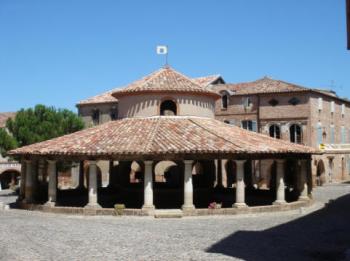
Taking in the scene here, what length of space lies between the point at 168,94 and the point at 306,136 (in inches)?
915

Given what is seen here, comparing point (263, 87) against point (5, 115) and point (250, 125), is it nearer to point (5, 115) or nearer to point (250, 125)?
point (250, 125)

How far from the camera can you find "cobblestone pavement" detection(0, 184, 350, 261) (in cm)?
1383

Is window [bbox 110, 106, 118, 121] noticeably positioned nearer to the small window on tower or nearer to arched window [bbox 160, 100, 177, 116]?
the small window on tower

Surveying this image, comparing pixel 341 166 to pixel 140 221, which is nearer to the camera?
pixel 140 221

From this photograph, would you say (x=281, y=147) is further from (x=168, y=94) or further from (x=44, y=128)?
(x=44, y=128)

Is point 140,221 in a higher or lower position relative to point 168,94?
lower

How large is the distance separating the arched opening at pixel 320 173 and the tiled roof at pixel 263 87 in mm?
8085

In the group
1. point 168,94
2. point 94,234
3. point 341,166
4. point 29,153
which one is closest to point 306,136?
point 341,166

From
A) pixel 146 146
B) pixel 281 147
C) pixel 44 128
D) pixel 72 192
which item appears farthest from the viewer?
pixel 44 128

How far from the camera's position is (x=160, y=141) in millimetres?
23062

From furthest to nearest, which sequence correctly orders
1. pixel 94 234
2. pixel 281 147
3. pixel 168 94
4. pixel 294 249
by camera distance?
pixel 168 94
pixel 281 147
pixel 94 234
pixel 294 249

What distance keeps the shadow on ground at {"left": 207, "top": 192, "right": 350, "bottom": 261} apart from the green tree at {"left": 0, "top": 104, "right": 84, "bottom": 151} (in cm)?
2343

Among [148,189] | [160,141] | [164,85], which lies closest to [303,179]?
[160,141]

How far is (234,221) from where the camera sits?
20750 millimetres
